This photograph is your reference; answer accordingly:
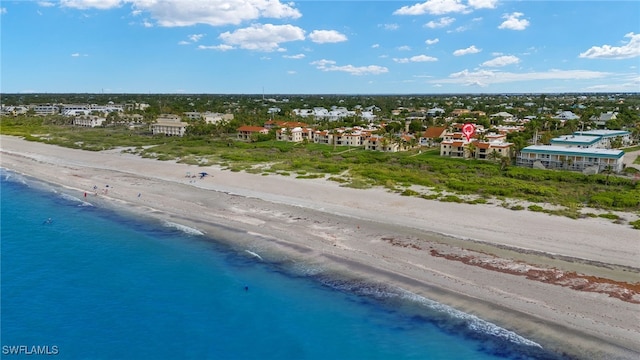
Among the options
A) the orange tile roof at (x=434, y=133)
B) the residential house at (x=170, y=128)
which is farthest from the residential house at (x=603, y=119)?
the residential house at (x=170, y=128)

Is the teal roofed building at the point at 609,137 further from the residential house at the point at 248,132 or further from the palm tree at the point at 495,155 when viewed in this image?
the residential house at the point at 248,132

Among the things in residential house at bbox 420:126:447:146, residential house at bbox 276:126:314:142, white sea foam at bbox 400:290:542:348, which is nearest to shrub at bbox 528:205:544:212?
white sea foam at bbox 400:290:542:348

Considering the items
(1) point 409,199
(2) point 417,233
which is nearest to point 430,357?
(2) point 417,233

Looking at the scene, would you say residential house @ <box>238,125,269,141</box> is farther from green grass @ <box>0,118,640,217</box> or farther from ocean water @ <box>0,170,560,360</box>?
ocean water @ <box>0,170,560,360</box>

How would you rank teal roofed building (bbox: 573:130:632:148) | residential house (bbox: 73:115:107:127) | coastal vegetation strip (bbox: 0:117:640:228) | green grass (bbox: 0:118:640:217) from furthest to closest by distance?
residential house (bbox: 73:115:107:127) < teal roofed building (bbox: 573:130:632:148) < green grass (bbox: 0:118:640:217) < coastal vegetation strip (bbox: 0:117:640:228)

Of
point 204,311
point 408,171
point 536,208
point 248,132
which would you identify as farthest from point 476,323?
point 248,132
